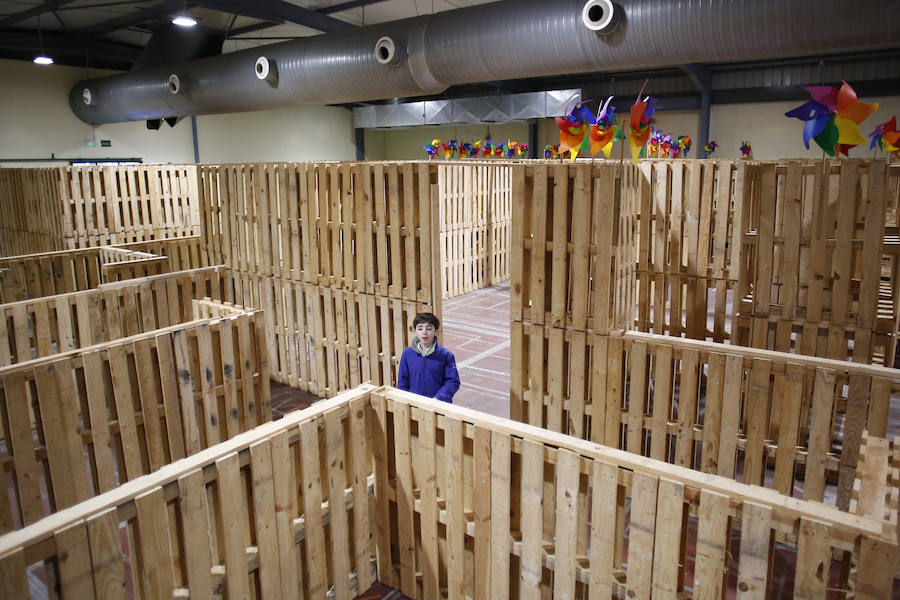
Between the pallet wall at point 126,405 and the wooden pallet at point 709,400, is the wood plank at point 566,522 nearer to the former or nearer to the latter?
the wooden pallet at point 709,400

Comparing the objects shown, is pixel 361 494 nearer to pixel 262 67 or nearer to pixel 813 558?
pixel 813 558

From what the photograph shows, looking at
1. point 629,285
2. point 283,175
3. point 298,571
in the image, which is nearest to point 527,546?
point 298,571

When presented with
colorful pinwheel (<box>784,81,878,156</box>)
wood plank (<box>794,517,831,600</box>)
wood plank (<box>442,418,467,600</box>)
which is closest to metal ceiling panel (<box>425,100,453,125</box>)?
colorful pinwheel (<box>784,81,878,156</box>)

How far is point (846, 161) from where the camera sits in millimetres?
5480

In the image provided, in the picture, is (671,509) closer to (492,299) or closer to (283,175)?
(283,175)

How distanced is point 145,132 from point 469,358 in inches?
509

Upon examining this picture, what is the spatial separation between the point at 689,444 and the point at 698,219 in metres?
3.12

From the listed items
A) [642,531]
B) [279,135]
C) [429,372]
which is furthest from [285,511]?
[279,135]

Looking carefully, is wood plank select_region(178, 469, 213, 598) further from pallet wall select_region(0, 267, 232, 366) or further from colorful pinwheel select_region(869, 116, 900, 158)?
colorful pinwheel select_region(869, 116, 900, 158)

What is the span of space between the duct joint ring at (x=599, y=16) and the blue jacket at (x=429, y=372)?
368cm

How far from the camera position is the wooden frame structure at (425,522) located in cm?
242

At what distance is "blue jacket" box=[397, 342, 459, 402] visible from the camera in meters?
4.96

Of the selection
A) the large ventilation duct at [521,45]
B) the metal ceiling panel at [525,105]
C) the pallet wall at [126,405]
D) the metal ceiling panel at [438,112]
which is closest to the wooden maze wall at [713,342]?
the large ventilation duct at [521,45]

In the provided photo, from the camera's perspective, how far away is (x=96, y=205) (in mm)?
11688
